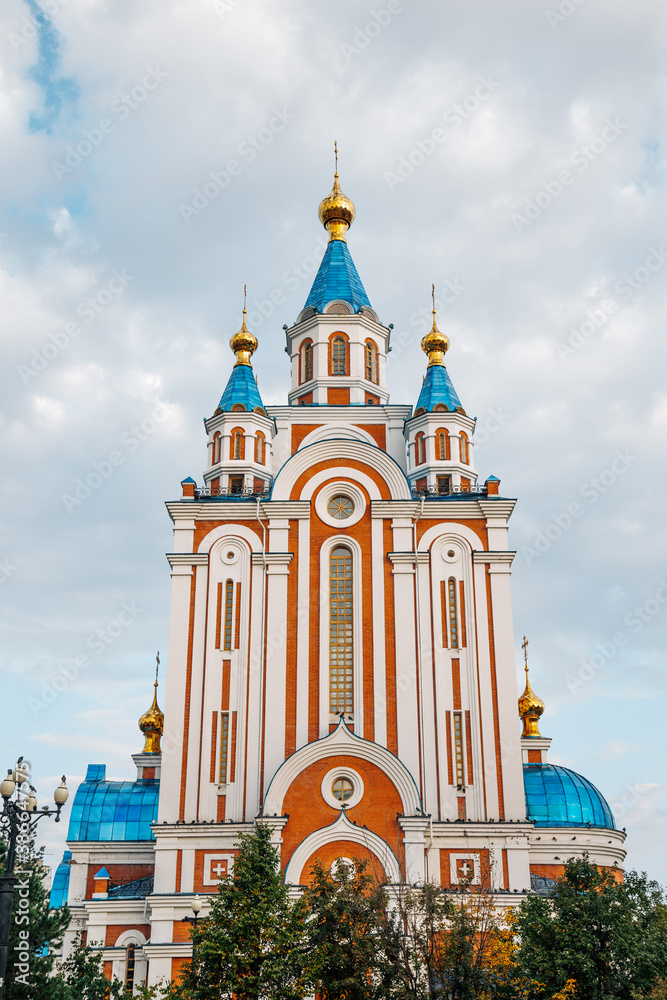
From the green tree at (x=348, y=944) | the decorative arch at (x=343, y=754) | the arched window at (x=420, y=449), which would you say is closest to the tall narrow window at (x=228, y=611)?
the decorative arch at (x=343, y=754)

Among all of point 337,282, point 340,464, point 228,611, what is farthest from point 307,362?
point 228,611

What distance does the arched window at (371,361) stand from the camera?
33.9 m

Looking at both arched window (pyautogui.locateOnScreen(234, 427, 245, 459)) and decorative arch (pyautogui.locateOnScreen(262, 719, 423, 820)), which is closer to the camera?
decorative arch (pyautogui.locateOnScreen(262, 719, 423, 820))

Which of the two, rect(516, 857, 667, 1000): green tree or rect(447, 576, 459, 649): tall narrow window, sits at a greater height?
rect(447, 576, 459, 649): tall narrow window

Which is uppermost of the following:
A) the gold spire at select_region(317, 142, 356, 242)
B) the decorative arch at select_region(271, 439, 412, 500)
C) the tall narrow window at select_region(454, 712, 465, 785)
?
the gold spire at select_region(317, 142, 356, 242)

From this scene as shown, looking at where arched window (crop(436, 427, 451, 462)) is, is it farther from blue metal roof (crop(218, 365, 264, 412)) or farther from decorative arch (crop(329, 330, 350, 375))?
blue metal roof (crop(218, 365, 264, 412))

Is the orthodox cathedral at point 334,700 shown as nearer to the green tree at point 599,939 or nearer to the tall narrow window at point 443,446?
the tall narrow window at point 443,446

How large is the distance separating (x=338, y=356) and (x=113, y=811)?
1638 cm

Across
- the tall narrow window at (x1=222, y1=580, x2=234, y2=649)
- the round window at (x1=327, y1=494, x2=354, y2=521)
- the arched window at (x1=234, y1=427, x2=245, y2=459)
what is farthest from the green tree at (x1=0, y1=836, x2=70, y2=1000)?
the arched window at (x1=234, y1=427, x2=245, y2=459)

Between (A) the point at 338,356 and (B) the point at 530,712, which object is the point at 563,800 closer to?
(B) the point at 530,712

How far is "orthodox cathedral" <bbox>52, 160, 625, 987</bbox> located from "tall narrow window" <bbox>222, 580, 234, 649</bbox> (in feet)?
0.21

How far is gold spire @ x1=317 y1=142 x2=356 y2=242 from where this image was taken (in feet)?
125

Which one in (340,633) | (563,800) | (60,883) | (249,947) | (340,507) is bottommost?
(249,947)

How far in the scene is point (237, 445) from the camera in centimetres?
3266
